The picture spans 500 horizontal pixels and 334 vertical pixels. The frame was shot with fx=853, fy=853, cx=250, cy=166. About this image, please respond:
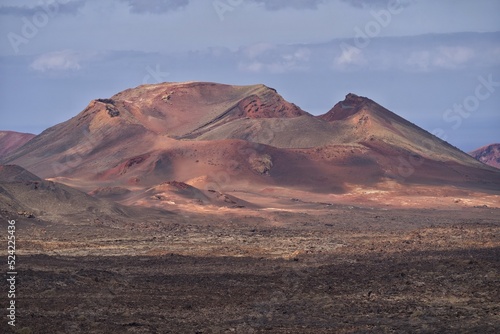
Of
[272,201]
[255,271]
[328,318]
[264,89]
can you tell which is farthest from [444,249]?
[264,89]

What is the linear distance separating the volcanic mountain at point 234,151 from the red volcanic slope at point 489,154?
5097 cm

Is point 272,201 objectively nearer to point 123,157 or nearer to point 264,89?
point 123,157

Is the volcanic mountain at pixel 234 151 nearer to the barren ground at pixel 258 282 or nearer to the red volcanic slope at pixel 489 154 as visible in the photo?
the barren ground at pixel 258 282

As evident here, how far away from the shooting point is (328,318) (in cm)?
1911

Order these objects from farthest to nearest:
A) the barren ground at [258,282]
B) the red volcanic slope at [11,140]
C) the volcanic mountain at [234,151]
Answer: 1. the red volcanic slope at [11,140]
2. the volcanic mountain at [234,151]
3. the barren ground at [258,282]

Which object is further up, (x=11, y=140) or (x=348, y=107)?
(x=348, y=107)

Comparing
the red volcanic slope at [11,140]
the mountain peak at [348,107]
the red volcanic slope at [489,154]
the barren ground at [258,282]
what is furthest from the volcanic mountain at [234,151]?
the red volcanic slope at [489,154]

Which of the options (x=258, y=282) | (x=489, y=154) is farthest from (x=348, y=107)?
(x=258, y=282)

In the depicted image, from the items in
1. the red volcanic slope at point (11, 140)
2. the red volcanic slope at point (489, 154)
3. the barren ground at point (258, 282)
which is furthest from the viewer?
the red volcanic slope at point (489, 154)

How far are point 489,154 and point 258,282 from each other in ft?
460

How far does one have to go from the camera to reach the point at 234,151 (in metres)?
78.6

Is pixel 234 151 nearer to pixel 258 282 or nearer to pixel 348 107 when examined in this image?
pixel 348 107

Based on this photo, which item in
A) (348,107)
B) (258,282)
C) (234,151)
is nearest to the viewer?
(258,282)

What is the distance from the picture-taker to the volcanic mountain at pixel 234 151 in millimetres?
75000
